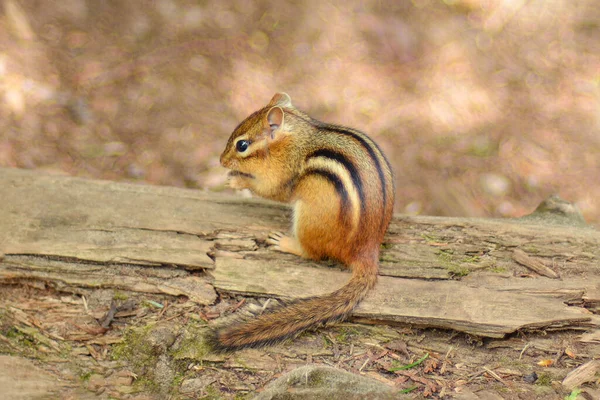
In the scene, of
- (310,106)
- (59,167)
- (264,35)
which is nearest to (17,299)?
(59,167)

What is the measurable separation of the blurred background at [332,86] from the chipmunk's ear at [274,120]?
6.50 ft

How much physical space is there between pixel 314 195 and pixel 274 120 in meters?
0.57

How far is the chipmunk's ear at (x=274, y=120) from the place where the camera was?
3.35 m

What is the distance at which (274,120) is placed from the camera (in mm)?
3404

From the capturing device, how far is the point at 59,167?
529 centimetres

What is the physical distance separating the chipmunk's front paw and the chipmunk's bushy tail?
400mm

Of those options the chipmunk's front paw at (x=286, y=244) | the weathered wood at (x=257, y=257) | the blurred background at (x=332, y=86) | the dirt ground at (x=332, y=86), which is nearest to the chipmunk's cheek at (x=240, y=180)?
the weathered wood at (x=257, y=257)

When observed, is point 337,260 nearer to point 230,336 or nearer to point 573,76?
point 230,336

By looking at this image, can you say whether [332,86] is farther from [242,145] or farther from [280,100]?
[242,145]

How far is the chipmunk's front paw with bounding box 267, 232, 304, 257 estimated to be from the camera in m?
3.25

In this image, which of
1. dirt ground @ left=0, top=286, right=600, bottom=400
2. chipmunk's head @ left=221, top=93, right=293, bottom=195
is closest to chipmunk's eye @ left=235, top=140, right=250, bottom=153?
chipmunk's head @ left=221, top=93, right=293, bottom=195

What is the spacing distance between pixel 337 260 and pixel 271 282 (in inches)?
15.1

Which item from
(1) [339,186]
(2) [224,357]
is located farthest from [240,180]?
(2) [224,357]

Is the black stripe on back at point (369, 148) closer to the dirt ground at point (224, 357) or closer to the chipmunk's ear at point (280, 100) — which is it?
the chipmunk's ear at point (280, 100)
